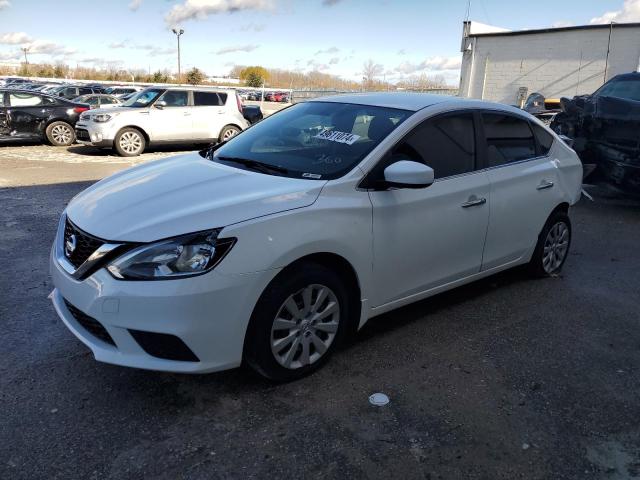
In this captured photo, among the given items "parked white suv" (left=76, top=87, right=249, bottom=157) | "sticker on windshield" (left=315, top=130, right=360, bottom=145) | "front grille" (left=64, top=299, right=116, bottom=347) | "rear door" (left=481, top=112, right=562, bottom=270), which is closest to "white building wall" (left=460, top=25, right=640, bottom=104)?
"parked white suv" (left=76, top=87, right=249, bottom=157)

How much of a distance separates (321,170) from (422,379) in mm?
1394

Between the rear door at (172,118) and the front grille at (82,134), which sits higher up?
the rear door at (172,118)

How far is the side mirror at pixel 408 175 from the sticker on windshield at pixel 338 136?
442 millimetres

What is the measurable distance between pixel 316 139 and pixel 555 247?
262cm

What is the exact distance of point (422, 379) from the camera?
331 centimetres

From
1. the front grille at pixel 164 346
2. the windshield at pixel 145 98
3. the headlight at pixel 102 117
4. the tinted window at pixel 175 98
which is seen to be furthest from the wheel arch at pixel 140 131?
the front grille at pixel 164 346

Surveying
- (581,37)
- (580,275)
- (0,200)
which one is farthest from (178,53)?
(580,275)

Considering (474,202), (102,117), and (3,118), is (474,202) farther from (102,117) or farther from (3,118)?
(3,118)

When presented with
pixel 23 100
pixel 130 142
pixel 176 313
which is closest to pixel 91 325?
pixel 176 313

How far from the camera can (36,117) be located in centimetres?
1400

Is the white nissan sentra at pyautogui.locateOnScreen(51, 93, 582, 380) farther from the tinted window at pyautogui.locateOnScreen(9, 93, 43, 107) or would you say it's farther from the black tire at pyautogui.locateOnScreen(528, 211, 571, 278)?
the tinted window at pyautogui.locateOnScreen(9, 93, 43, 107)

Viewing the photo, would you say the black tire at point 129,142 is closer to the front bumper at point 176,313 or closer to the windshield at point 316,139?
the windshield at point 316,139

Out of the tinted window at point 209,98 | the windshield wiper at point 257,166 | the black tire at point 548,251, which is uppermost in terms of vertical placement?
the tinted window at point 209,98

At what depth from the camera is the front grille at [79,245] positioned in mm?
2871
